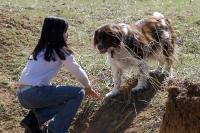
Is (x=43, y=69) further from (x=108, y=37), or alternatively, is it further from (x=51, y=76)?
(x=108, y=37)

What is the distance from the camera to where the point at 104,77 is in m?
7.88

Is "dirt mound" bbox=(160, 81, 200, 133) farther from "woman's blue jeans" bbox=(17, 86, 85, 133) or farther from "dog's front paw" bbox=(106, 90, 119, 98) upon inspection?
"dog's front paw" bbox=(106, 90, 119, 98)

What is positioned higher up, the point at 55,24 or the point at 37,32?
the point at 55,24

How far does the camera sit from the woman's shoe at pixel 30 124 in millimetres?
6518

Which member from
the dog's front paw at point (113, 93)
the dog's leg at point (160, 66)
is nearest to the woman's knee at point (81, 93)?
the dog's front paw at point (113, 93)

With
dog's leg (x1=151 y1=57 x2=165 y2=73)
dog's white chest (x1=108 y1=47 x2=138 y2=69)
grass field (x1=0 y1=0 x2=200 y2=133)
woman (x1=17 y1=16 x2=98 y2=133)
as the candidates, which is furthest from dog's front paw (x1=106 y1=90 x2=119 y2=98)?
woman (x1=17 y1=16 x2=98 y2=133)

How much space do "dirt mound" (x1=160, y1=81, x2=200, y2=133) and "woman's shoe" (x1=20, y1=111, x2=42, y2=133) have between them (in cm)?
176

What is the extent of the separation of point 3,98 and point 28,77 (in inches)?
62.1

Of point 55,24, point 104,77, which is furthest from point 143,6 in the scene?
point 55,24

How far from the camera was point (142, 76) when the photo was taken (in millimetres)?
7246

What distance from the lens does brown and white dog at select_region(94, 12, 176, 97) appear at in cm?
699

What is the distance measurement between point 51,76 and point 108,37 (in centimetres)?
105

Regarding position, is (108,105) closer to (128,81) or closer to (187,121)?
(128,81)

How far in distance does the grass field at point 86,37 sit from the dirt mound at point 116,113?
0.34ft
